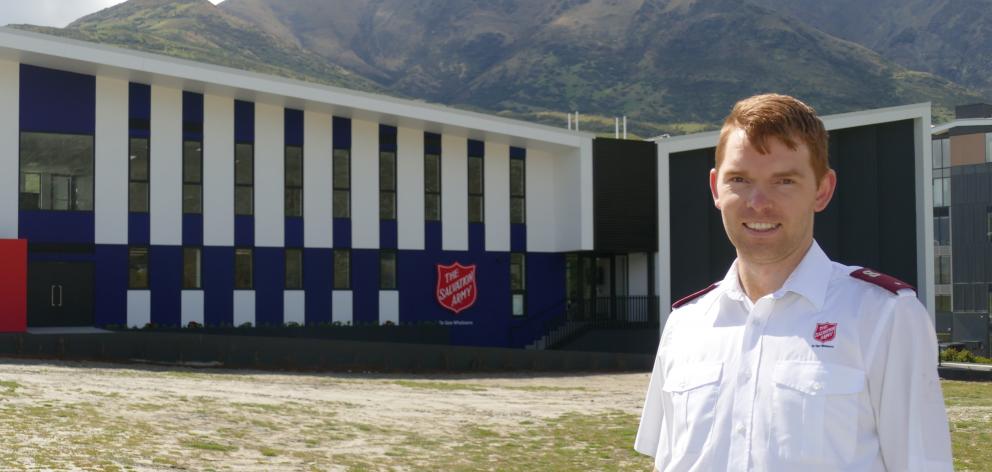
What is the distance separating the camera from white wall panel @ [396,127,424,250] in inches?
1462

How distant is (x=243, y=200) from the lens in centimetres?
3441

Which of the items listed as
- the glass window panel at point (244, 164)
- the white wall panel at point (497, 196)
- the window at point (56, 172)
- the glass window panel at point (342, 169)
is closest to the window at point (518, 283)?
the white wall panel at point (497, 196)

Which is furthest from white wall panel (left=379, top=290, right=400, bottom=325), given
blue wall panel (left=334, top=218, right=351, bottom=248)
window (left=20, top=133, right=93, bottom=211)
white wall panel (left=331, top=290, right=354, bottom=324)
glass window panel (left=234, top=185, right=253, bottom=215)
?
window (left=20, top=133, right=93, bottom=211)

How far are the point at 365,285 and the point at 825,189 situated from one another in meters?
33.6

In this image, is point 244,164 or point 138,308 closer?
point 138,308

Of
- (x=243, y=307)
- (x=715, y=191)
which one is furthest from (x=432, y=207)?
(x=715, y=191)

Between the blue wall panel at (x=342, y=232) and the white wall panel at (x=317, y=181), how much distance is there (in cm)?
17

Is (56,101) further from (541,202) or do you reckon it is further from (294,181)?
(541,202)

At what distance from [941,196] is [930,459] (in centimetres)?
7749

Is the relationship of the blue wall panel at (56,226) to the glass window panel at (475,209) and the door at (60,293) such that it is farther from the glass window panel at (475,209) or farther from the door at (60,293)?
the glass window panel at (475,209)

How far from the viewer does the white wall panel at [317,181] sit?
116ft

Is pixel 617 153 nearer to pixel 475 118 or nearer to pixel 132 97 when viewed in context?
pixel 475 118

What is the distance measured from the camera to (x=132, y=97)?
3272cm

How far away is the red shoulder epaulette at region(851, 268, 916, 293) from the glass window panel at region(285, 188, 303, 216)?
3286cm
